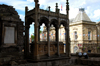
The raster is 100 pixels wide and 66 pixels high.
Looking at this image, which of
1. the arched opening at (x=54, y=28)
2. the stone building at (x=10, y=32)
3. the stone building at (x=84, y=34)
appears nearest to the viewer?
the stone building at (x=10, y=32)

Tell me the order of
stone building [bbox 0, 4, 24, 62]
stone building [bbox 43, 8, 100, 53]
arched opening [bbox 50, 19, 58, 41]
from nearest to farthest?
stone building [bbox 0, 4, 24, 62], arched opening [bbox 50, 19, 58, 41], stone building [bbox 43, 8, 100, 53]

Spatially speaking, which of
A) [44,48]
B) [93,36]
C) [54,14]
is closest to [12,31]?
[44,48]

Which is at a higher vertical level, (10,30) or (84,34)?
(10,30)

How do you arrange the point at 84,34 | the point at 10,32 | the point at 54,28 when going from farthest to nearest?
the point at 54,28, the point at 84,34, the point at 10,32

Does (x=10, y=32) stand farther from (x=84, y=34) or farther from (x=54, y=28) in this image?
(x=54, y=28)

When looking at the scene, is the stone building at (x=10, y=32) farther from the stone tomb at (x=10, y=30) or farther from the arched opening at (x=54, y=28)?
the arched opening at (x=54, y=28)

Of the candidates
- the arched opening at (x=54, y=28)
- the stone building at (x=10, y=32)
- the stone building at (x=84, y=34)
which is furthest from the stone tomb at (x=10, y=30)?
the stone building at (x=84, y=34)

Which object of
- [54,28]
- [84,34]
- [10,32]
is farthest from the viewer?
[54,28]

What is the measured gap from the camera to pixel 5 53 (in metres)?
11.9

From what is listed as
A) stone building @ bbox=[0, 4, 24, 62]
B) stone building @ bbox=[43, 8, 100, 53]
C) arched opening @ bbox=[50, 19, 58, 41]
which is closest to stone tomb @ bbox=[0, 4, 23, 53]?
stone building @ bbox=[0, 4, 24, 62]

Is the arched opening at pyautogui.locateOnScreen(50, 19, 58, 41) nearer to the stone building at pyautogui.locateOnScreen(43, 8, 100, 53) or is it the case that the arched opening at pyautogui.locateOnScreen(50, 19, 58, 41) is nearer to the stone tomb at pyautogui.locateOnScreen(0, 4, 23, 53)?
the stone tomb at pyautogui.locateOnScreen(0, 4, 23, 53)

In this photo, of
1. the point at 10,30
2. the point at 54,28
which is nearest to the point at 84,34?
the point at 54,28

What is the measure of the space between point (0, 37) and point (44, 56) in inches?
178

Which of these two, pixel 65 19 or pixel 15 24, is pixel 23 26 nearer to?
pixel 15 24
